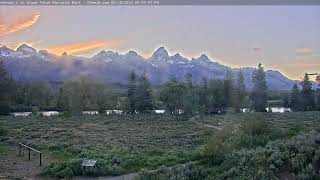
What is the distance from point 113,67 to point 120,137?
1958 mm

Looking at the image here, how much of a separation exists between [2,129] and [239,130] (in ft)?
19.6

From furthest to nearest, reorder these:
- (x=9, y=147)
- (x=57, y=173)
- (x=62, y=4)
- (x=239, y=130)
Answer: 1. (x=9, y=147)
2. (x=239, y=130)
3. (x=57, y=173)
4. (x=62, y=4)

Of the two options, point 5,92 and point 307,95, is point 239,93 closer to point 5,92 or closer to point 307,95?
point 307,95

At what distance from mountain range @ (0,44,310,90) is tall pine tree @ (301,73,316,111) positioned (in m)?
0.34

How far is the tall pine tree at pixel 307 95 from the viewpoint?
10.9 metres

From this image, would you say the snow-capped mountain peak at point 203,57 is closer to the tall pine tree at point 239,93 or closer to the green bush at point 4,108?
the tall pine tree at point 239,93

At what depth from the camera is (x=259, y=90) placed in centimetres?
1141

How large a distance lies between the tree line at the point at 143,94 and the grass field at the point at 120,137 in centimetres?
29

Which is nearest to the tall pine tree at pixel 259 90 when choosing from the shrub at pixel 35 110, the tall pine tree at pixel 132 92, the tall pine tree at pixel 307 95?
the tall pine tree at pixel 307 95

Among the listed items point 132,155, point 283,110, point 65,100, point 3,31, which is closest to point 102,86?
point 65,100

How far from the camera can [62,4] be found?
30.1 ft

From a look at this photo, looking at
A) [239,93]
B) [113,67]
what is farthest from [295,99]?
[113,67]

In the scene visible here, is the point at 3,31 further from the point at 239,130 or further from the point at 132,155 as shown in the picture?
the point at 239,130

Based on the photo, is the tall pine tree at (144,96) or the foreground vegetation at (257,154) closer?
the foreground vegetation at (257,154)
